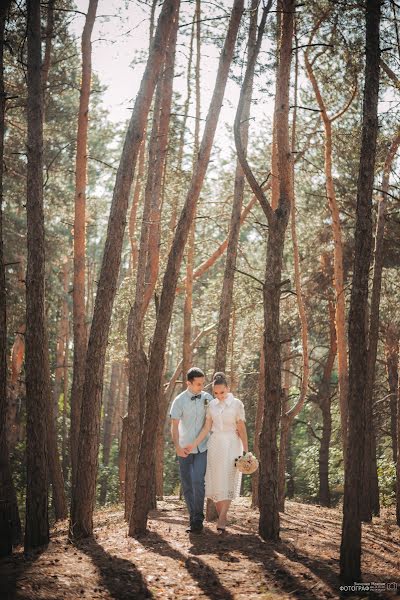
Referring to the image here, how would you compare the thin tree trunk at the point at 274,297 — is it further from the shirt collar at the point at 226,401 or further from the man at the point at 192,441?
the man at the point at 192,441

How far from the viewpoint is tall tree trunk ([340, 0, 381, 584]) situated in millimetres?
5305

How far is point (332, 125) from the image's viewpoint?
14102 millimetres

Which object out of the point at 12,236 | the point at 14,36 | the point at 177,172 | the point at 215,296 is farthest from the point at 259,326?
the point at 14,36

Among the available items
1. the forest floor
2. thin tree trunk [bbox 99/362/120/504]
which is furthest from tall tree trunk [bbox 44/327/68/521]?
thin tree trunk [bbox 99/362/120/504]

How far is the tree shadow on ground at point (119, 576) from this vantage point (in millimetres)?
4969

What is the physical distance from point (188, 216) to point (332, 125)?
315 inches

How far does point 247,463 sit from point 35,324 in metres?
3.41

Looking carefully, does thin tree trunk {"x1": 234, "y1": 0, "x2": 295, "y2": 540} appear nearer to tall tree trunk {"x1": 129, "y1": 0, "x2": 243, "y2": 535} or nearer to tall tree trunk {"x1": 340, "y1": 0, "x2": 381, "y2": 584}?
tall tree trunk {"x1": 129, "y1": 0, "x2": 243, "y2": 535}

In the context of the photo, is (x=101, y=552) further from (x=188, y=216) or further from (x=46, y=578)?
(x=188, y=216)

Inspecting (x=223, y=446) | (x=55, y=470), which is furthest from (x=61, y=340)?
(x=223, y=446)

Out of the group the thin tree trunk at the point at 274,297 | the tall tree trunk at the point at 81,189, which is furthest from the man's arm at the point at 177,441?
the tall tree trunk at the point at 81,189

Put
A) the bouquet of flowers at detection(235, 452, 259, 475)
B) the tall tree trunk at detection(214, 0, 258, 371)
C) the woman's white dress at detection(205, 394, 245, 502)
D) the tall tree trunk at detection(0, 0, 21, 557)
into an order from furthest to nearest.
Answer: the tall tree trunk at detection(214, 0, 258, 371), the woman's white dress at detection(205, 394, 245, 502), the bouquet of flowers at detection(235, 452, 259, 475), the tall tree trunk at detection(0, 0, 21, 557)

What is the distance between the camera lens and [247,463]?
6969 mm

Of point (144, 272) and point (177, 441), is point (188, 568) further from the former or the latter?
point (144, 272)
